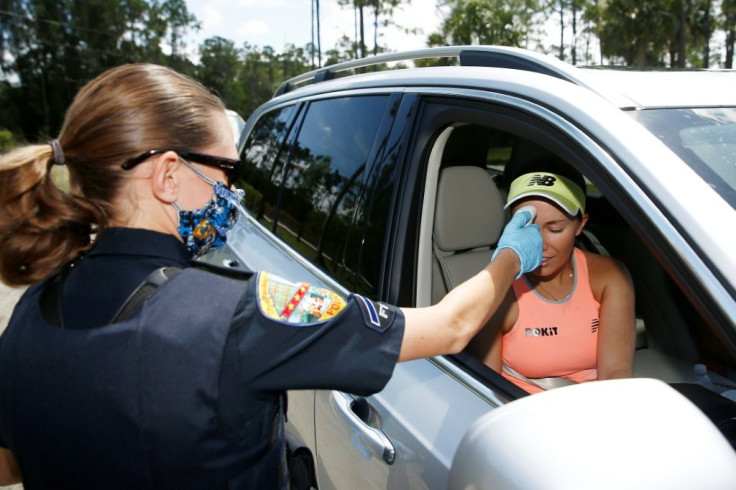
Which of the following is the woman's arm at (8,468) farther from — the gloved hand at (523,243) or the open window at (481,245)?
the gloved hand at (523,243)

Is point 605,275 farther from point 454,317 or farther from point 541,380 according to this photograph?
point 454,317

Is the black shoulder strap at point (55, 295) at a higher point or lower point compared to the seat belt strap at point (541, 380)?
higher

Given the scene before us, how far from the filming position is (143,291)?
1.04 metres

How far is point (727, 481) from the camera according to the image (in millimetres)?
864

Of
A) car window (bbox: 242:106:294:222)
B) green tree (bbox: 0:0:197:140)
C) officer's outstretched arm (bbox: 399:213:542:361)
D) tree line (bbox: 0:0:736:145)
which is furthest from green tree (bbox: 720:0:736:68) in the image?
green tree (bbox: 0:0:197:140)

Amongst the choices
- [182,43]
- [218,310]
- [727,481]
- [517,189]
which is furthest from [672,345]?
[182,43]

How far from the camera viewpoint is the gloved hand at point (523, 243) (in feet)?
5.19

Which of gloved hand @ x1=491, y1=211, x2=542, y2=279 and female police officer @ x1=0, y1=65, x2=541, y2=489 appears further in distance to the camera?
gloved hand @ x1=491, y1=211, x2=542, y2=279

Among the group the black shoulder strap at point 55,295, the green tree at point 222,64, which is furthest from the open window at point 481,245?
the green tree at point 222,64

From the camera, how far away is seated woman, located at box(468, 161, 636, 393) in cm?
196

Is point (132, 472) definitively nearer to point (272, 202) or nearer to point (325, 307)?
point (325, 307)

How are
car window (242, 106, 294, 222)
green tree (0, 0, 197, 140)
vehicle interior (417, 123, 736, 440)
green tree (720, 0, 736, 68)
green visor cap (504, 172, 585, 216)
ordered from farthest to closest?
green tree (0, 0, 197, 140) < green tree (720, 0, 736, 68) < car window (242, 106, 294, 222) < vehicle interior (417, 123, 736, 440) < green visor cap (504, 172, 585, 216)

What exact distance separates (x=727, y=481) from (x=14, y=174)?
1367mm

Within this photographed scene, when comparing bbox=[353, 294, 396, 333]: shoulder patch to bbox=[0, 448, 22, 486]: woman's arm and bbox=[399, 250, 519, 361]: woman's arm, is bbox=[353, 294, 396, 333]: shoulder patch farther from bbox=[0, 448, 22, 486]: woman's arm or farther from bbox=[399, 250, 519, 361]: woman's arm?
bbox=[0, 448, 22, 486]: woman's arm
